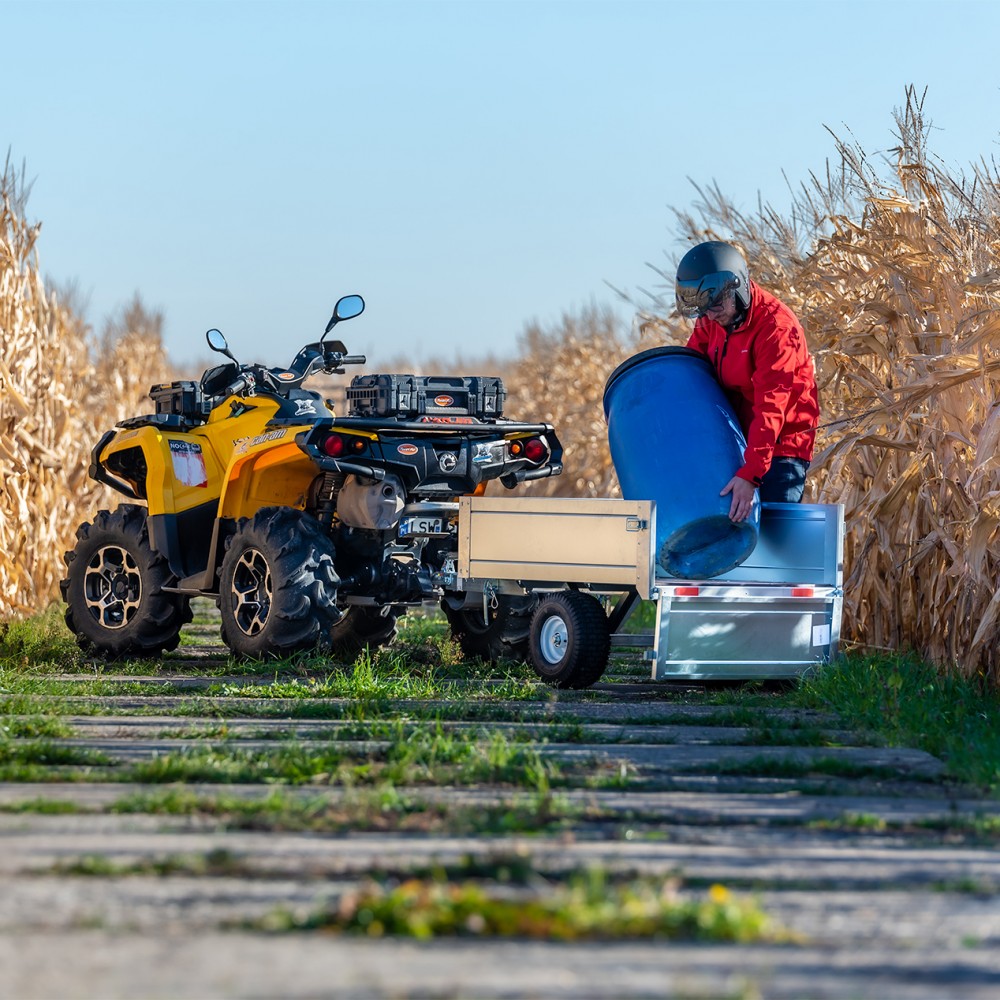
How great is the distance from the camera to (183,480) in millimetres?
8844

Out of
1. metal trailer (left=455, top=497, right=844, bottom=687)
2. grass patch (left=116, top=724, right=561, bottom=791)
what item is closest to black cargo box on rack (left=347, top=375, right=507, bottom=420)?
metal trailer (left=455, top=497, right=844, bottom=687)

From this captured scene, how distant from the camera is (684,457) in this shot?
782 cm

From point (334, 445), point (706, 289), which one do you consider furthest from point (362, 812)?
point (706, 289)

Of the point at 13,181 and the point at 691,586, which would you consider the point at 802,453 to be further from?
the point at 13,181

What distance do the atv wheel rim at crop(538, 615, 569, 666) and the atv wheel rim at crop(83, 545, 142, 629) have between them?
7.80 feet

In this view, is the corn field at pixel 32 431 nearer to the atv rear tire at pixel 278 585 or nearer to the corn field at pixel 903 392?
the corn field at pixel 903 392

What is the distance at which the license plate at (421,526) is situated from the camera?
27.4 feet

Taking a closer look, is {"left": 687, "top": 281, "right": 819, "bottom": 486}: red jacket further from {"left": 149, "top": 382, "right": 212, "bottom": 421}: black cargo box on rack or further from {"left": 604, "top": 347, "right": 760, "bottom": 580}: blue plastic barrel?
{"left": 149, "top": 382, "right": 212, "bottom": 421}: black cargo box on rack

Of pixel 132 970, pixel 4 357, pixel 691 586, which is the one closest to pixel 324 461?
pixel 691 586

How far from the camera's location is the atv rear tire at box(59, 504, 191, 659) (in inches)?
348

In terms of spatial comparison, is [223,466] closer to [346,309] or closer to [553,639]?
[346,309]

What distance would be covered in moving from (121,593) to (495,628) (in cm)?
209

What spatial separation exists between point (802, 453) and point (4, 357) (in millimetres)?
6066

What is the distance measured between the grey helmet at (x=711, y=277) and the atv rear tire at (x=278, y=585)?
2.16m
